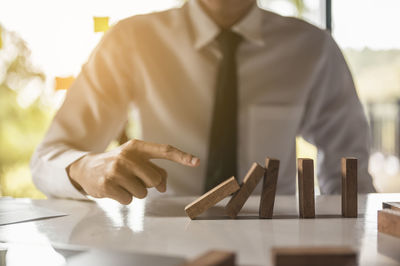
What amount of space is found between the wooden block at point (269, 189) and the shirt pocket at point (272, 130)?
90cm

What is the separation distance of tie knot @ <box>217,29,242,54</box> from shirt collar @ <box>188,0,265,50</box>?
18mm

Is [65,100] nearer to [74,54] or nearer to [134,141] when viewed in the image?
[134,141]

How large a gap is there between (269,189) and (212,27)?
1000mm

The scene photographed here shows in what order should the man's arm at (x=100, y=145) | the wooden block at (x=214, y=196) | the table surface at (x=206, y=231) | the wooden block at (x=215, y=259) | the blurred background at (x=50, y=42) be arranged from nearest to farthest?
the wooden block at (x=215, y=259) → the table surface at (x=206, y=231) → the wooden block at (x=214, y=196) → the man's arm at (x=100, y=145) → the blurred background at (x=50, y=42)

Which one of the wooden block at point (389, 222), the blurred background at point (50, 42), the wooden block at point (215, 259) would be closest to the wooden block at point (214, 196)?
the wooden block at point (389, 222)

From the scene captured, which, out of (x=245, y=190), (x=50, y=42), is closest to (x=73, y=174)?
(x=245, y=190)

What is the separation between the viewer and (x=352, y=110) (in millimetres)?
1705

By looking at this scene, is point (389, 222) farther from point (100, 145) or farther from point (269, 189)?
point (100, 145)

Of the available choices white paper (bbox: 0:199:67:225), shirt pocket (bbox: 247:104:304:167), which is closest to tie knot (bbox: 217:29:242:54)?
shirt pocket (bbox: 247:104:304:167)

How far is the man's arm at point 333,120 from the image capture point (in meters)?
1.67

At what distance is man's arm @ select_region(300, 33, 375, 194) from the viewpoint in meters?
1.67

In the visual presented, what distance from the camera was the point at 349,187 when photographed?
32.9 inches

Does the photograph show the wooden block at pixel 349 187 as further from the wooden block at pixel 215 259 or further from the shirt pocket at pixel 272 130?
the shirt pocket at pixel 272 130

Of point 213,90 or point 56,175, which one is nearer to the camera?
point 56,175
